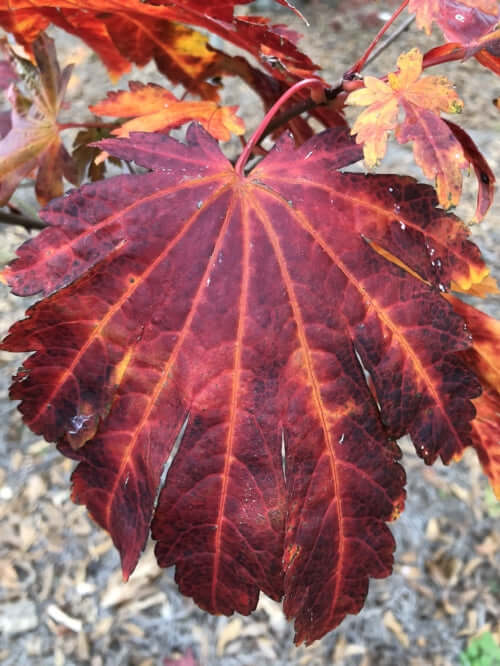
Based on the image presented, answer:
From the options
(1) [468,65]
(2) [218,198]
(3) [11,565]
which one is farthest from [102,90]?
(2) [218,198]

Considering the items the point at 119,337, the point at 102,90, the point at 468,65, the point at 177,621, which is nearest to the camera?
the point at 119,337

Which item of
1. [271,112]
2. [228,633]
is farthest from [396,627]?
[271,112]

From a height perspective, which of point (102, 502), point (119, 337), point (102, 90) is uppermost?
point (119, 337)

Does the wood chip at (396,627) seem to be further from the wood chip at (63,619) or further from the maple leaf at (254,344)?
the maple leaf at (254,344)

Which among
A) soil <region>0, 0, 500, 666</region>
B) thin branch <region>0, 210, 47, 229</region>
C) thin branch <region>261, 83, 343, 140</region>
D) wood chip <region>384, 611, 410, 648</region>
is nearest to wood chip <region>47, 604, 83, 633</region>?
soil <region>0, 0, 500, 666</region>

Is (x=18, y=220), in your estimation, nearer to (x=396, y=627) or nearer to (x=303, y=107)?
(x=303, y=107)

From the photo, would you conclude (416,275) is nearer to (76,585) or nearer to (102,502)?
(102,502)

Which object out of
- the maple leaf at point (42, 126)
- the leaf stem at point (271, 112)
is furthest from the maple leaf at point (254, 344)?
the maple leaf at point (42, 126)
